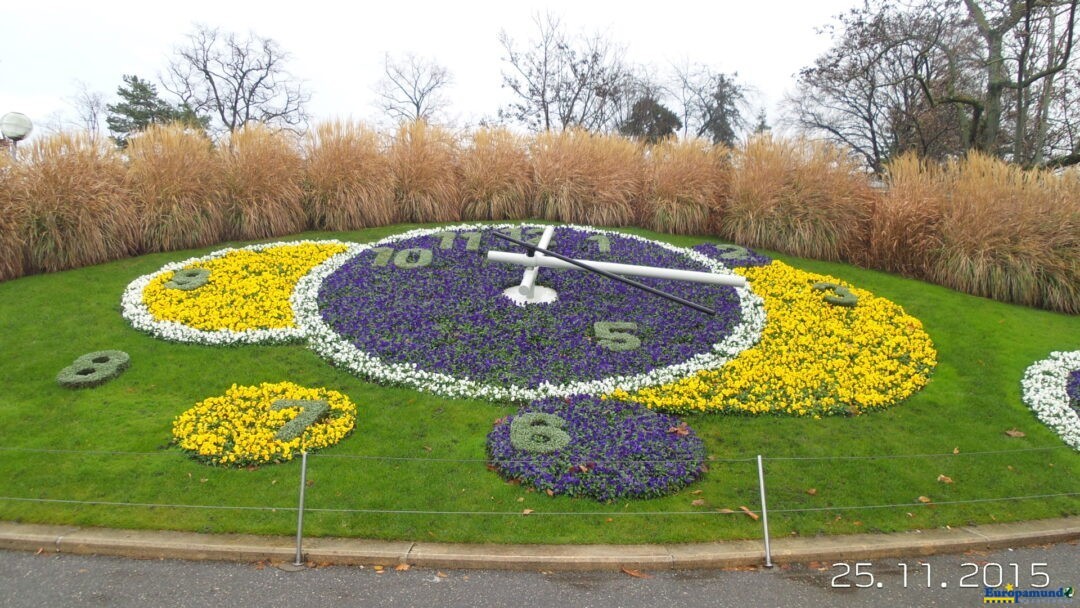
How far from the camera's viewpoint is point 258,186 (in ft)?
37.8

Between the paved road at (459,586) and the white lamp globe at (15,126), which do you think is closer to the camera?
the paved road at (459,586)

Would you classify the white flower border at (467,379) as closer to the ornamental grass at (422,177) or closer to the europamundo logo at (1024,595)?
the ornamental grass at (422,177)

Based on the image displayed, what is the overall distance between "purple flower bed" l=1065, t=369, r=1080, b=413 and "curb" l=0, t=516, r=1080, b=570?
384cm

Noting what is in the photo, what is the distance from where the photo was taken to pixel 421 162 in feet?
41.5

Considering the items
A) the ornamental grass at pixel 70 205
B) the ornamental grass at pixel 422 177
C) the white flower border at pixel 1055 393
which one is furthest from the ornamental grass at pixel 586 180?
the ornamental grass at pixel 70 205

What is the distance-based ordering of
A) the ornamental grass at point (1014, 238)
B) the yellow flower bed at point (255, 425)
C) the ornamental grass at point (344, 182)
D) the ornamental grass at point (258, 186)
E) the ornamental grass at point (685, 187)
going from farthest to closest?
the ornamental grass at point (685, 187) < the ornamental grass at point (344, 182) < the ornamental grass at point (258, 186) < the ornamental grass at point (1014, 238) < the yellow flower bed at point (255, 425)

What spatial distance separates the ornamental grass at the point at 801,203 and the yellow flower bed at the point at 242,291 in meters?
7.04

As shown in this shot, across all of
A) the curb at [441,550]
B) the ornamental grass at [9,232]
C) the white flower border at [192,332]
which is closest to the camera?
the curb at [441,550]

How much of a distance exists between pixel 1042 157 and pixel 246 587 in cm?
2732

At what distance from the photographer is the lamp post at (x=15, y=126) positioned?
33.9 feet

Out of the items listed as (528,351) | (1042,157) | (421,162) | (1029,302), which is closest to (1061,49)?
(1042,157)

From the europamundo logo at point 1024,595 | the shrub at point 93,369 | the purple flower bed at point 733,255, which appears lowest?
the europamundo logo at point 1024,595

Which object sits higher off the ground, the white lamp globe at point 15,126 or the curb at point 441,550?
the white lamp globe at point 15,126

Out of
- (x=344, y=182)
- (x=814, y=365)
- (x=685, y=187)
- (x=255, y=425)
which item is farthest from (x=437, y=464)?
(x=685, y=187)
